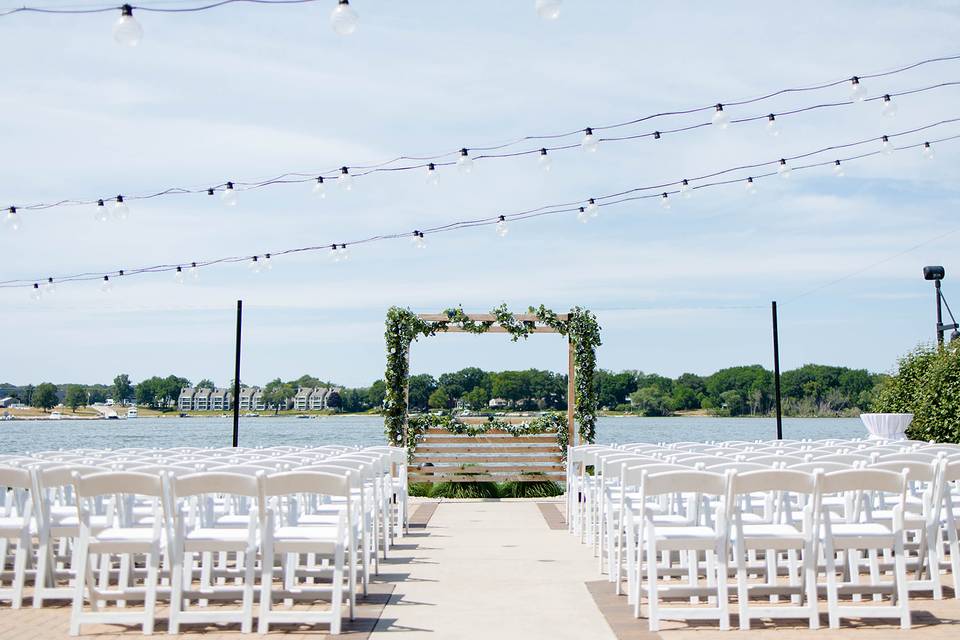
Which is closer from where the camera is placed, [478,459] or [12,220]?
[12,220]

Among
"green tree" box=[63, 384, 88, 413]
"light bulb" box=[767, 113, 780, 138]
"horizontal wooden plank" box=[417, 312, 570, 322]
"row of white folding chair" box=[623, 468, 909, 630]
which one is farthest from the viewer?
"green tree" box=[63, 384, 88, 413]

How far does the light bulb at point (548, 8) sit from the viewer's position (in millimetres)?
6113

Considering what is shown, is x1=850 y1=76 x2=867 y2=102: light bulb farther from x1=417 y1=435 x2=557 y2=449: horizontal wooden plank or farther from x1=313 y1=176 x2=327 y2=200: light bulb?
x1=417 y1=435 x2=557 y2=449: horizontal wooden plank

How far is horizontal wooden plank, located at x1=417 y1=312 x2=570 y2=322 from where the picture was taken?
14664mm

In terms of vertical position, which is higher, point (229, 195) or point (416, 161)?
point (416, 161)

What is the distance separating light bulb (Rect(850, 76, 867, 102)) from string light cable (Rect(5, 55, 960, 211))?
1cm

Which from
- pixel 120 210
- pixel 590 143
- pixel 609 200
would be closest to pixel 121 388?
pixel 120 210

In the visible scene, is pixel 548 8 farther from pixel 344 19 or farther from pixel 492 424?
pixel 492 424

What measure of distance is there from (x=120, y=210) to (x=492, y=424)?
617 cm

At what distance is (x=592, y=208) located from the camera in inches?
461

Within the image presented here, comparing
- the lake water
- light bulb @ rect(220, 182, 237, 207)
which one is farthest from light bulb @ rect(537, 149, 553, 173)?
the lake water

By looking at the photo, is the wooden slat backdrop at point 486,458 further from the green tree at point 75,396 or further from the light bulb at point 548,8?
the green tree at point 75,396

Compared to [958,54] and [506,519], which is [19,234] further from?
[958,54]

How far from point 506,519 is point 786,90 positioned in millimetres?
5289
